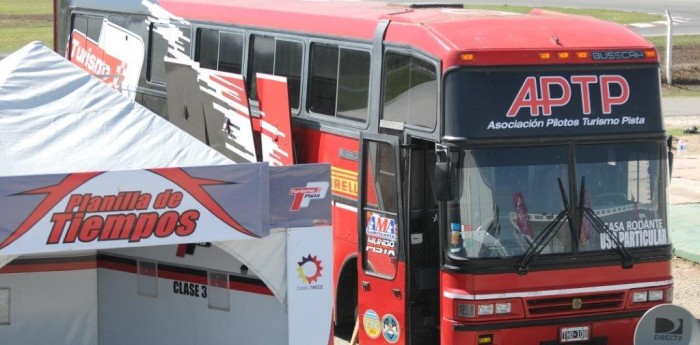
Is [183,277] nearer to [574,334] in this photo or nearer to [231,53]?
[231,53]

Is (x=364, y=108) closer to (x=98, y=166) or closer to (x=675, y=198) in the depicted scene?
(x=98, y=166)

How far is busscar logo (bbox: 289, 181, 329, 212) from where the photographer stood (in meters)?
10.1

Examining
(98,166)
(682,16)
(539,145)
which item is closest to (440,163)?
(539,145)

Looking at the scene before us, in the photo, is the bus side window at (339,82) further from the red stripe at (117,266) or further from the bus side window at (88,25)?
the bus side window at (88,25)

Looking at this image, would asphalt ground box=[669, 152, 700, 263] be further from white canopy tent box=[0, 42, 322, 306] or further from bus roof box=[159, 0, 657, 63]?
white canopy tent box=[0, 42, 322, 306]

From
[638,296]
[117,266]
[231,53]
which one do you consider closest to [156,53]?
[231,53]

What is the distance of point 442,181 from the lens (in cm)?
1046

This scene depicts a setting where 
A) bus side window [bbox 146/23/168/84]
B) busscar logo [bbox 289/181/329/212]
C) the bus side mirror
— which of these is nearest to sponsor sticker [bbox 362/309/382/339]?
the bus side mirror

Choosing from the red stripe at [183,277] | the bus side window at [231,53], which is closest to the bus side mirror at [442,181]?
the red stripe at [183,277]

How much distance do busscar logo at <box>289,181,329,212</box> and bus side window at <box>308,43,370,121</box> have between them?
84.0 inches

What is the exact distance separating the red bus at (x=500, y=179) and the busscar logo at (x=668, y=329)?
172 centimetres

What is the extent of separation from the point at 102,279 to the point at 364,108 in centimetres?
310

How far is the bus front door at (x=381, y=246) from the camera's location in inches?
451

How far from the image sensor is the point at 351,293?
505 inches
